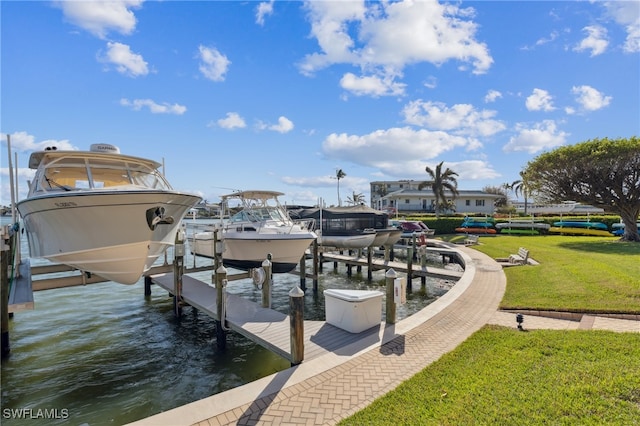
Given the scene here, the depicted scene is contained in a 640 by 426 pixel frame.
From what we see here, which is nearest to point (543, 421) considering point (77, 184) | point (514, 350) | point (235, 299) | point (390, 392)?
point (390, 392)

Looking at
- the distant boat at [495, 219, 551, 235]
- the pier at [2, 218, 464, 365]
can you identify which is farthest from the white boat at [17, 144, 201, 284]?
the distant boat at [495, 219, 551, 235]

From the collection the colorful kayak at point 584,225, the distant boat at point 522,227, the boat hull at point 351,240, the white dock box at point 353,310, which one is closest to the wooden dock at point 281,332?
the white dock box at point 353,310

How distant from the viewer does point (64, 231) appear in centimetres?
855

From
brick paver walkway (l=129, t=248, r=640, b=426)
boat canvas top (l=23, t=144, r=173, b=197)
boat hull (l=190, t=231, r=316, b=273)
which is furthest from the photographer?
boat hull (l=190, t=231, r=316, b=273)

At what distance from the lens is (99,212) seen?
323 inches

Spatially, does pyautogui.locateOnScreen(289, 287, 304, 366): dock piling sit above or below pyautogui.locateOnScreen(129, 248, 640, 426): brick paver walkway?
above

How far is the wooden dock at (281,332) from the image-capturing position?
6.87 m

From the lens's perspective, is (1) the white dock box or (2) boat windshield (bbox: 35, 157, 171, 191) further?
(2) boat windshield (bbox: 35, 157, 171, 191)

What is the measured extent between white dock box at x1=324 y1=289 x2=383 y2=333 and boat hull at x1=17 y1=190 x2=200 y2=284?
Result: 5.09 m

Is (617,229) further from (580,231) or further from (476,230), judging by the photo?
(476,230)

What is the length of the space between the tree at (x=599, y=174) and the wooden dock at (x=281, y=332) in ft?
83.8

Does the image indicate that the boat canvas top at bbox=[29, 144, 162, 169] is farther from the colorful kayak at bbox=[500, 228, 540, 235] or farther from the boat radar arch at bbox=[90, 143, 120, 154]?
the colorful kayak at bbox=[500, 228, 540, 235]

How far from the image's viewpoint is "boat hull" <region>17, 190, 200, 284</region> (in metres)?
8.16

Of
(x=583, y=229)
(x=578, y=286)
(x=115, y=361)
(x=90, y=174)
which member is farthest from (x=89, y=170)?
(x=583, y=229)
